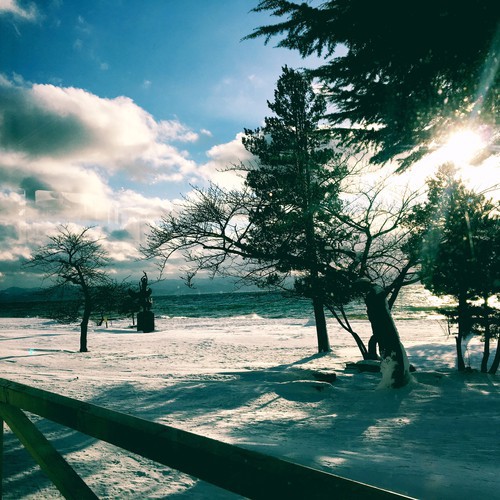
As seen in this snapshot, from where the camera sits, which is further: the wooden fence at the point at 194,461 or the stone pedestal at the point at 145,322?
the stone pedestal at the point at 145,322

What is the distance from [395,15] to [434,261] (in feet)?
27.3

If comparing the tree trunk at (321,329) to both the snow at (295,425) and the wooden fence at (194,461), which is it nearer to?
the snow at (295,425)

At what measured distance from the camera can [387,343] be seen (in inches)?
340

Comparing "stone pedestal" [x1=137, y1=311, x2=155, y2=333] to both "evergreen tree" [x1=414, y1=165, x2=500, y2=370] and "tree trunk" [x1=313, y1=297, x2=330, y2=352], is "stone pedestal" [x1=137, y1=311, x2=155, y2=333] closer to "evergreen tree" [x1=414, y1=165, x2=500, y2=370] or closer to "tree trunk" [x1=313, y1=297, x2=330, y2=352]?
"tree trunk" [x1=313, y1=297, x2=330, y2=352]

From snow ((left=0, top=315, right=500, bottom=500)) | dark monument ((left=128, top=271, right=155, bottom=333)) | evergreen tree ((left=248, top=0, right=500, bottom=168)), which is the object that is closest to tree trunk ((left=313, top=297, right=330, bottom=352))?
snow ((left=0, top=315, right=500, bottom=500))

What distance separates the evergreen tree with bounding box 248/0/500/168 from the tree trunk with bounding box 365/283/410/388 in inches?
→ 147

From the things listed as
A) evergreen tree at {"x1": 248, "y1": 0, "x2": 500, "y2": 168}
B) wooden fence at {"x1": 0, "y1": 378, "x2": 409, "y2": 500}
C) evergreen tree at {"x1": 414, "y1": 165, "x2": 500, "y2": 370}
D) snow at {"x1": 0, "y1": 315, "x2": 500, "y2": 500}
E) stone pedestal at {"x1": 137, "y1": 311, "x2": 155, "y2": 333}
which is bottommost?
stone pedestal at {"x1": 137, "y1": 311, "x2": 155, "y2": 333}

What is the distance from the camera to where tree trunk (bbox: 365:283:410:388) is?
331 inches

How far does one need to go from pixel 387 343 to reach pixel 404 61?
245 inches

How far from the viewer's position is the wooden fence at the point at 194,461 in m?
0.98

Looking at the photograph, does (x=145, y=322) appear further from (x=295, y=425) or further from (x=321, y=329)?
(x=295, y=425)

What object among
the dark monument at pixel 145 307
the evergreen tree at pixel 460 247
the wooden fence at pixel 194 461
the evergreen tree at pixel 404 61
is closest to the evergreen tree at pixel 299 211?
the evergreen tree at pixel 404 61

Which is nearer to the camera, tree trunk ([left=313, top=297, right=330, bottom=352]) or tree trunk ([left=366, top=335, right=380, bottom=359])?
tree trunk ([left=366, top=335, right=380, bottom=359])

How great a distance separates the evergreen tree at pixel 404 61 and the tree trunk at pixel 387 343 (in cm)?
374
